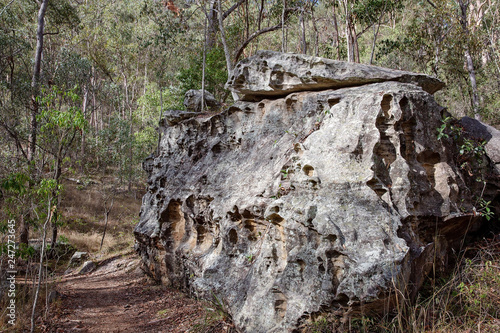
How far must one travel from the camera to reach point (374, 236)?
466cm

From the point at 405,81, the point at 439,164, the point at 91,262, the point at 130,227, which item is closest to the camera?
the point at 439,164

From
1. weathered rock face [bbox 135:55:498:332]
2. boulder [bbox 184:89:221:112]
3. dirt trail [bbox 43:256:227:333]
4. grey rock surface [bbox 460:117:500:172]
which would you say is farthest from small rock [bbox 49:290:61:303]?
grey rock surface [bbox 460:117:500:172]

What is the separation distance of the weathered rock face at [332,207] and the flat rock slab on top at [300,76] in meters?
0.21

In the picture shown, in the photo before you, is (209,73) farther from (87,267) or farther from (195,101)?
(87,267)

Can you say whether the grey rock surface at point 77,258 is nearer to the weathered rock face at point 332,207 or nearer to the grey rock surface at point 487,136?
the weathered rock face at point 332,207

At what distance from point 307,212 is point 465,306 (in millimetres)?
2470

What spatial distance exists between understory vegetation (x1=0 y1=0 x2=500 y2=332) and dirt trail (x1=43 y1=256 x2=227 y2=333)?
23.4 inches

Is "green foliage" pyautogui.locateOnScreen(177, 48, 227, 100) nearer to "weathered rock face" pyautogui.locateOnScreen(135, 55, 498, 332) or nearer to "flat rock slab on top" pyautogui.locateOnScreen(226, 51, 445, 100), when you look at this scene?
"flat rock slab on top" pyautogui.locateOnScreen(226, 51, 445, 100)

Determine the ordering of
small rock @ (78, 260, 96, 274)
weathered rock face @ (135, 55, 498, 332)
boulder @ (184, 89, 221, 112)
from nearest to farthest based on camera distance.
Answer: weathered rock face @ (135, 55, 498, 332) → small rock @ (78, 260, 96, 274) → boulder @ (184, 89, 221, 112)

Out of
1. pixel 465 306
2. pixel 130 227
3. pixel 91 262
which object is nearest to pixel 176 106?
pixel 130 227

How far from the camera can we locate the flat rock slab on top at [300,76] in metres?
6.87

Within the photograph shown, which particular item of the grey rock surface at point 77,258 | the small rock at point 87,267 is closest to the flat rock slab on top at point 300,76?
the small rock at point 87,267

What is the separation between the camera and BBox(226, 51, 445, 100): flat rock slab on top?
6.87 metres

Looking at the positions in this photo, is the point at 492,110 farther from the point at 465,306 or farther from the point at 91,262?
the point at 91,262
